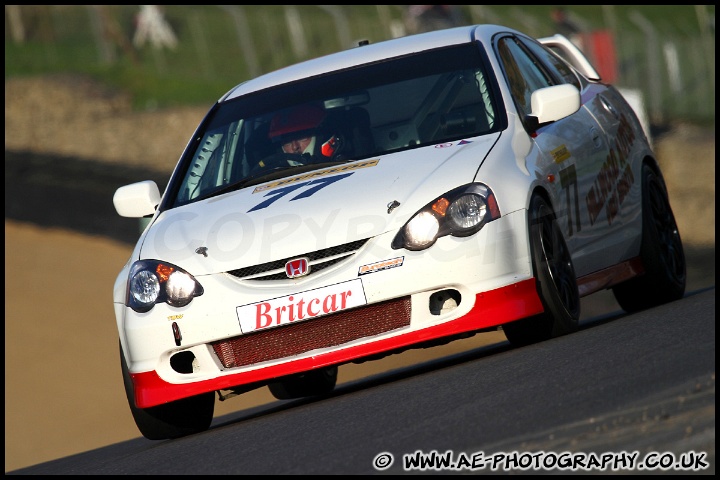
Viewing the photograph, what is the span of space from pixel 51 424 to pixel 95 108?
53.7 feet

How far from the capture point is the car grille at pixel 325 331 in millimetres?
6344

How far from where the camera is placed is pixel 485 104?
7.27 metres

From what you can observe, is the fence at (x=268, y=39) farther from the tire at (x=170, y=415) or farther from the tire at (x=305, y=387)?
the tire at (x=170, y=415)

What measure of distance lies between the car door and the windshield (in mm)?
276

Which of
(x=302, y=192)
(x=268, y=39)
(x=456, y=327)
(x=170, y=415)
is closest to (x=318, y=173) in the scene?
(x=302, y=192)

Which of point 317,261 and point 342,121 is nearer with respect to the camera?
point 317,261

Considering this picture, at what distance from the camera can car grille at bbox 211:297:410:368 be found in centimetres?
634

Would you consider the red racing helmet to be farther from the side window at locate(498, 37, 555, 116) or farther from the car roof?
the side window at locate(498, 37, 555, 116)

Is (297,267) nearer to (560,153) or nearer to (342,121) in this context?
(342,121)

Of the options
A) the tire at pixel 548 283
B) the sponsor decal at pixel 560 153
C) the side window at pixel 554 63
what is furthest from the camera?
the side window at pixel 554 63

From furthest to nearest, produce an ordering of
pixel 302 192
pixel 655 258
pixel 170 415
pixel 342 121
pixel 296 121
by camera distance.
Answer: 1. pixel 655 258
2. pixel 296 121
3. pixel 342 121
4. pixel 170 415
5. pixel 302 192

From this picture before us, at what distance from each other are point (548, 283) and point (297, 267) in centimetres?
115

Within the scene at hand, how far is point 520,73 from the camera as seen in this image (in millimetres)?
7871
